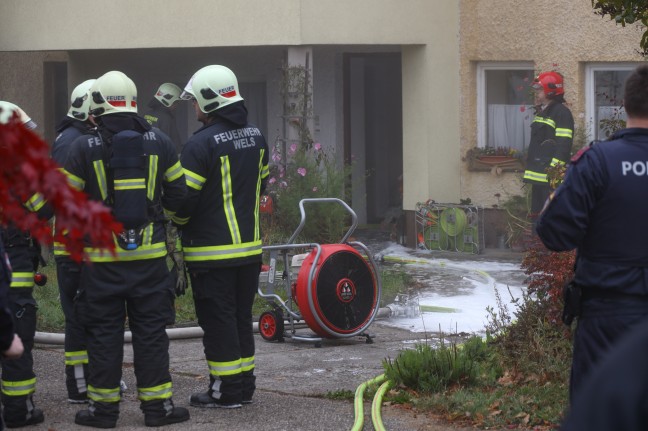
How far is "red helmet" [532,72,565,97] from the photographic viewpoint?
12289mm

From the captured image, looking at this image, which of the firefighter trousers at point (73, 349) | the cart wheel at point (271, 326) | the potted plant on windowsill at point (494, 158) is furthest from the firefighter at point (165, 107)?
the firefighter trousers at point (73, 349)

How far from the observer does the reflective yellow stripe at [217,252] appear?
257 inches

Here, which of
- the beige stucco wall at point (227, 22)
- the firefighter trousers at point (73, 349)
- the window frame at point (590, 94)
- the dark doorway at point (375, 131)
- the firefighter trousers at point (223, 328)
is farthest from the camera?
the dark doorway at point (375, 131)

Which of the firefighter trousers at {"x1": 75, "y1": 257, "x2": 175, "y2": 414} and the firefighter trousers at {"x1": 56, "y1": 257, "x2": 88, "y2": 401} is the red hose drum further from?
the firefighter trousers at {"x1": 75, "y1": 257, "x2": 175, "y2": 414}

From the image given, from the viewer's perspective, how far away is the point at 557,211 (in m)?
4.40

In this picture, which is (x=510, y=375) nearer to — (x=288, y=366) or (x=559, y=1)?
(x=288, y=366)

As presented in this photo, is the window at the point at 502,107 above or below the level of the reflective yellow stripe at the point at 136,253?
above

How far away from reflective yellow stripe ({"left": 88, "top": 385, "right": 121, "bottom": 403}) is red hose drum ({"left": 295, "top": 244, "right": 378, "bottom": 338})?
2.29 m

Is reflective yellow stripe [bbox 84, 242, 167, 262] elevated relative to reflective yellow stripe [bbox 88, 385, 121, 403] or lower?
elevated

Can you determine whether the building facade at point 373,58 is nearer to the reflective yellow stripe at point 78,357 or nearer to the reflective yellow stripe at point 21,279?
the reflective yellow stripe at point 78,357

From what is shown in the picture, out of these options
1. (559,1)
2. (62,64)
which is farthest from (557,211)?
(62,64)

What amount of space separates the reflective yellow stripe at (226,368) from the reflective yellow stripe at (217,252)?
0.62 meters

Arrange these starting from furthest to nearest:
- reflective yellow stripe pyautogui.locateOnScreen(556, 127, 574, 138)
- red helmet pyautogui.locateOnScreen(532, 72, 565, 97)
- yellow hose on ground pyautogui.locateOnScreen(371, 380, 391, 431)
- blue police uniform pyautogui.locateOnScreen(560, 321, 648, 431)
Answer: red helmet pyautogui.locateOnScreen(532, 72, 565, 97) → reflective yellow stripe pyautogui.locateOnScreen(556, 127, 574, 138) → yellow hose on ground pyautogui.locateOnScreen(371, 380, 391, 431) → blue police uniform pyautogui.locateOnScreen(560, 321, 648, 431)

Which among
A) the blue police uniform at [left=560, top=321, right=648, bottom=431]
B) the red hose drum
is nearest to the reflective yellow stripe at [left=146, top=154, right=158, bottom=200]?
the red hose drum
